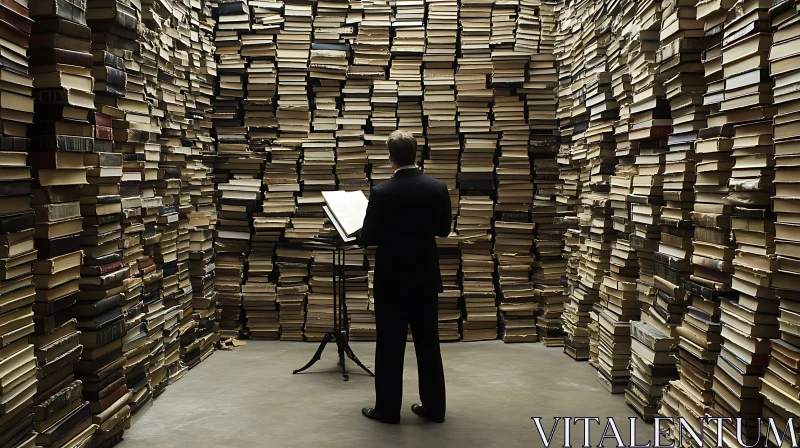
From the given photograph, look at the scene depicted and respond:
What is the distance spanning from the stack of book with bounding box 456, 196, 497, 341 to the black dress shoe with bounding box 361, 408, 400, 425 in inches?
97.5

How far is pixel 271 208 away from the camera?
22.0 feet

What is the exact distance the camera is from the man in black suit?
4.06 m

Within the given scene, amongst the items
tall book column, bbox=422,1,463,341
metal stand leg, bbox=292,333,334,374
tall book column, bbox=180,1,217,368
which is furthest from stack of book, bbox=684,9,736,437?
tall book column, bbox=180,1,217,368

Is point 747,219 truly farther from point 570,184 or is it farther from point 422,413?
point 570,184

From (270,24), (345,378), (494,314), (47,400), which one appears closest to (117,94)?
(47,400)

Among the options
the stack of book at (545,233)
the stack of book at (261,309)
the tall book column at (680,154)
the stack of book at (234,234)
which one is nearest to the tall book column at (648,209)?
the tall book column at (680,154)

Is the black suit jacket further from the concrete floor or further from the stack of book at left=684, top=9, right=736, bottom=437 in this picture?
the stack of book at left=684, top=9, right=736, bottom=437

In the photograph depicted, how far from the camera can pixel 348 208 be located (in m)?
4.80

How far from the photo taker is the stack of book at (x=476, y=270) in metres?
6.71

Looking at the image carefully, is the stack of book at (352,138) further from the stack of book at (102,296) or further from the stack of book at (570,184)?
the stack of book at (102,296)

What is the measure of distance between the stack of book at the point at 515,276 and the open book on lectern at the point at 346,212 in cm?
219

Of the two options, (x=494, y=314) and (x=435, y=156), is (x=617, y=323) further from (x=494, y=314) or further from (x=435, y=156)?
(x=435, y=156)

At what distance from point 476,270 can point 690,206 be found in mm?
3125

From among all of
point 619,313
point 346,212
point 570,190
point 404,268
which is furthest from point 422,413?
point 570,190
